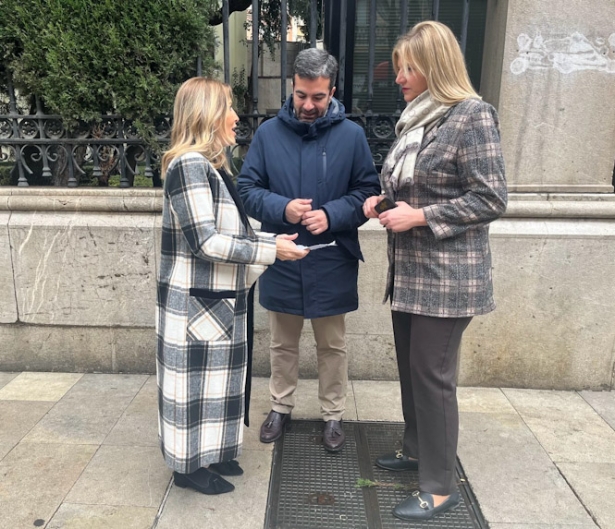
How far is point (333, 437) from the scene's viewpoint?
3020 millimetres

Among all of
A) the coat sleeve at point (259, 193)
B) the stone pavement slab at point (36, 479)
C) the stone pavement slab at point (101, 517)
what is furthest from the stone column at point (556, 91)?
the stone pavement slab at point (36, 479)

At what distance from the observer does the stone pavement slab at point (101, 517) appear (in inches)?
94.3

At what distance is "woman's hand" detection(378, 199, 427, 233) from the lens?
2.22 meters

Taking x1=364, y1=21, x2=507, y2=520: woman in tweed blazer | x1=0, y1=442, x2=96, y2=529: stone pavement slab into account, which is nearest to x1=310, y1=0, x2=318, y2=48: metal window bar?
x1=364, y1=21, x2=507, y2=520: woman in tweed blazer

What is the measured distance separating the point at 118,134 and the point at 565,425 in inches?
136

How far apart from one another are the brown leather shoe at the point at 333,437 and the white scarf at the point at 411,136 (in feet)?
4.57

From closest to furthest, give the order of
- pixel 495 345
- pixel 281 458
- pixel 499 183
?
pixel 499 183, pixel 281 458, pixel 495 345

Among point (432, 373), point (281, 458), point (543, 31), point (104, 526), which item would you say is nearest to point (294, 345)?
point (281, 458)

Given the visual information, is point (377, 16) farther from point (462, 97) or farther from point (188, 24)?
point (462, 97)

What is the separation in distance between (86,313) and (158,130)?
55.1 inches

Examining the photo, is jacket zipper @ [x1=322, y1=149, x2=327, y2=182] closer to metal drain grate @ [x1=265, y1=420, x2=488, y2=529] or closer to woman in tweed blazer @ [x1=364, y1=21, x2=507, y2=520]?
woman in tweed blazer @ [x1=364, y1=21, x2=507, y2=520]

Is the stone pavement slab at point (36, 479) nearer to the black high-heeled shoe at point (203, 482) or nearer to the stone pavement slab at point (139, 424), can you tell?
the stone pavement slab at point (139, 424)

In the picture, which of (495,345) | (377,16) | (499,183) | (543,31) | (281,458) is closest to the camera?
(499,183)

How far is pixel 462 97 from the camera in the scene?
2.16 meters
